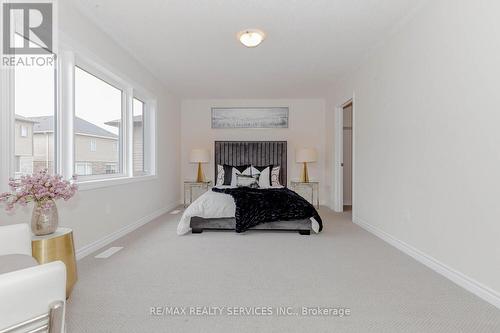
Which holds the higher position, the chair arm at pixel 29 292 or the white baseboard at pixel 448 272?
the chair arm at pixel 29 292

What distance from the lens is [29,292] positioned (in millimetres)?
822

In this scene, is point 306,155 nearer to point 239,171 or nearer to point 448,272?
point 239,171

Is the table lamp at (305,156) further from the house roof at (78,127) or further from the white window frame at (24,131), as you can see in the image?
the white window frame at (24,131)

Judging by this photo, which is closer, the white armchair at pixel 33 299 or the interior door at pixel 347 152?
the white armchair at pixel 33 299

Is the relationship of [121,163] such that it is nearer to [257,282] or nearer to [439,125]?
[257,282]

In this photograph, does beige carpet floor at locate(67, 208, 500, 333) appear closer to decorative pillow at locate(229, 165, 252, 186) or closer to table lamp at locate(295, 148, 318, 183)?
decorative pillow at locate(229, 165, 252, 186)

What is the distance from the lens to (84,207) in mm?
3039

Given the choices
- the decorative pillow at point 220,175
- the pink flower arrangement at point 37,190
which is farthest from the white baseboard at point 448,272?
the decorative pillow at point 220,175

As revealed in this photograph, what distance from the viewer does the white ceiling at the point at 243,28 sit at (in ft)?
9.41

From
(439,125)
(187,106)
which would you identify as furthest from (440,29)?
(187,106)

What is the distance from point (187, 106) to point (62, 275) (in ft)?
20.5

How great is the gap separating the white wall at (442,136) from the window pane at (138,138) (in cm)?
355

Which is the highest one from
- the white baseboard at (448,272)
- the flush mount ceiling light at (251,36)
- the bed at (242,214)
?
the flush mount ceiling light at (251,36)

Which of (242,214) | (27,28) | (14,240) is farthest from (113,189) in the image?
(14,240)
